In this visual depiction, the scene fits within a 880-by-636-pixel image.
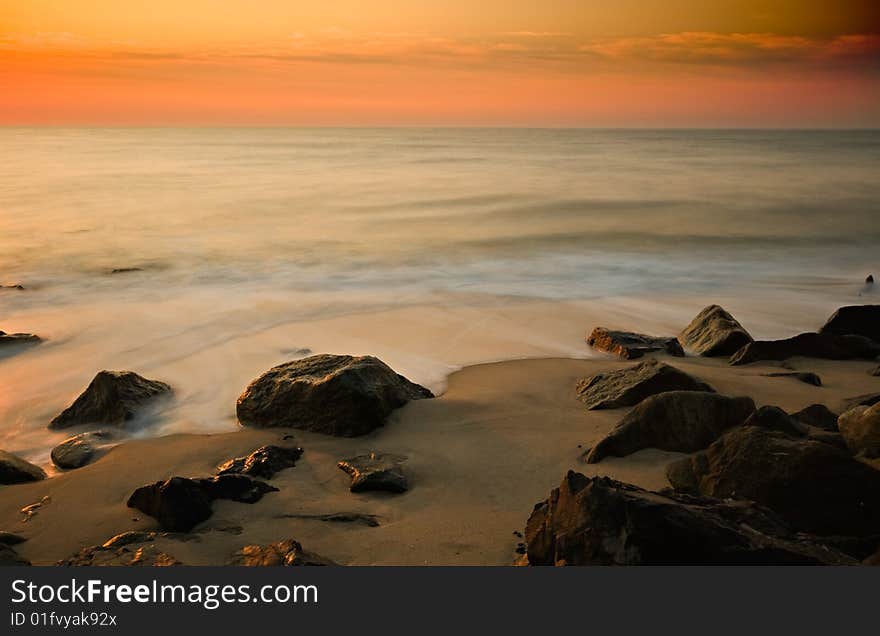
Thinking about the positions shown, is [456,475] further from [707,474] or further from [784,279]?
[784,279]

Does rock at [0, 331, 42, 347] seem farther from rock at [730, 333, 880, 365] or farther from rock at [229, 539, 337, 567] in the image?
rock at [730, 333, 880, 365]

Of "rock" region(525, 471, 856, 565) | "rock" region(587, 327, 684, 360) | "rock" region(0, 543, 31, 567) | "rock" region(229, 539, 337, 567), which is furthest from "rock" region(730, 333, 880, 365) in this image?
"rock" region(0, 543, 31, 567)

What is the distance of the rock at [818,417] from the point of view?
4957 millimetres

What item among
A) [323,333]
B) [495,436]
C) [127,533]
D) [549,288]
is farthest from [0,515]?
[549,288]

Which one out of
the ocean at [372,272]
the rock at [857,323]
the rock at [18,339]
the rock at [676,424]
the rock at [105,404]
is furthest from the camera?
the rock at [18,339]

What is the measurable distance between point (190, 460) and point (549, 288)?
8.26 metres

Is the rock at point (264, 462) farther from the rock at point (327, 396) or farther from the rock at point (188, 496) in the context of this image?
the rock at point (327, 396)

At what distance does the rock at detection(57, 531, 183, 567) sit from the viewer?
344 centimetres

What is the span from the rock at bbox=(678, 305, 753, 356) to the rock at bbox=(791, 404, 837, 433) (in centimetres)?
246

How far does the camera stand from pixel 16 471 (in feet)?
16.3

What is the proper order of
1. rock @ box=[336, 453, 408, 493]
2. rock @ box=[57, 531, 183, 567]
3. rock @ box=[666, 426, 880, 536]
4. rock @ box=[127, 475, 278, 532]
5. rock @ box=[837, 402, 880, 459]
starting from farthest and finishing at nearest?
rock @ box=[336, 453, 408, 493] → rock @ box=[837, 402, 880, 459] → rock @ box=[127, 475, 278, 532] → rock @ box=[666, 426, 880, 536] → rock @ box=[57, 531, 183, 567]

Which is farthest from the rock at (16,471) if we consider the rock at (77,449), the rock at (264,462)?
the rock at (264,462)

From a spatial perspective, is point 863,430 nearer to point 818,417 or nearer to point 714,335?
point 818,417

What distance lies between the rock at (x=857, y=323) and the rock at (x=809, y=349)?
28.5 inches
